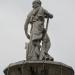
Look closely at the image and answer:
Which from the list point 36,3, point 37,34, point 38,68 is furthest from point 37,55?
point 36,3

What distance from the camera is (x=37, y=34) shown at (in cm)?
1828

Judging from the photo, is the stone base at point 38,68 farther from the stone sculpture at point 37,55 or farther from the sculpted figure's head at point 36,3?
the sculpted figure's head at point 36,3

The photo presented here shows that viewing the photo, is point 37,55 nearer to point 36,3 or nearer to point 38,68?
point 38,68

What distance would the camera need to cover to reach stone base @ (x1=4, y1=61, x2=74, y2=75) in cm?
1597

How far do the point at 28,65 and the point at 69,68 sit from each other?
191 cm

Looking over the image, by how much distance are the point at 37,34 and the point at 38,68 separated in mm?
2677

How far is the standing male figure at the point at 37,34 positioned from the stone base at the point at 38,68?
4.32 feet

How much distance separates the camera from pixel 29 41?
60.7 feet

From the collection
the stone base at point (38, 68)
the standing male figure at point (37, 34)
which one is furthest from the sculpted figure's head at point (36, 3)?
the stone base at point (38, 68)

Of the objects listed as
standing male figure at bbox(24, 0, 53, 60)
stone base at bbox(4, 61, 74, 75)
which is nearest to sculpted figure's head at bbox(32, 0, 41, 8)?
standing male figure at bbox(24, 0, 53, 60)

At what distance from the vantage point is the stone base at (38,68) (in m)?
16.0

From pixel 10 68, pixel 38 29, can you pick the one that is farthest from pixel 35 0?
pixel 10 68

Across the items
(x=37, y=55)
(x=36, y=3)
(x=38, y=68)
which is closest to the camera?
(x=38, y=68)

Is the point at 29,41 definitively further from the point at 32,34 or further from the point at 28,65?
the point at 28,65
